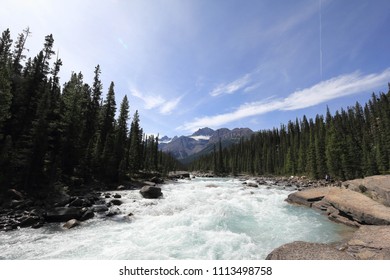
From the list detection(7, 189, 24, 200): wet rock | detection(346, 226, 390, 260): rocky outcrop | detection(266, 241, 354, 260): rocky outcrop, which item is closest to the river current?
detection(346, 226, 390, 260): rocky outcrop

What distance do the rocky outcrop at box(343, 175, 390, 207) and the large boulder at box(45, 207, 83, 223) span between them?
2665 centimetres

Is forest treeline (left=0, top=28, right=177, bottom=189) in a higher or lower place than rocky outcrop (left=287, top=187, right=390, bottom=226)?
higher

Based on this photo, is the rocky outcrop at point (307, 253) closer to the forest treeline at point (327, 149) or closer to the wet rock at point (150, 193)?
the wet rock at point (150, 193)

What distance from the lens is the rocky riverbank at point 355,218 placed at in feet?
30.4

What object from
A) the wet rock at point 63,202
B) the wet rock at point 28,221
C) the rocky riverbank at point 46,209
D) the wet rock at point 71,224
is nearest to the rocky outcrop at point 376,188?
the rocky riverbank at point 46,209

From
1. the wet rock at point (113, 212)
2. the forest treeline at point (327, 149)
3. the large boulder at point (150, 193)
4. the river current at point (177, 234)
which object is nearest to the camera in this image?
the river current at point (177, 234)

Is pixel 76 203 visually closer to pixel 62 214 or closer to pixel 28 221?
pixel 62 214

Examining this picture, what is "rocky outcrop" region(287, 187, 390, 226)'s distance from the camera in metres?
15.9

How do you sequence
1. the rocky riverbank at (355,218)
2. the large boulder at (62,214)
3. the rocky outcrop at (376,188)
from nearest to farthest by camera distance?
the rocky riverbank at (355,218) → the large boulder at (62,214) → the rocky outcrop at (376,188)

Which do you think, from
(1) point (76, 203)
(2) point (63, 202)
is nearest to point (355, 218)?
(1) point (76, 203)

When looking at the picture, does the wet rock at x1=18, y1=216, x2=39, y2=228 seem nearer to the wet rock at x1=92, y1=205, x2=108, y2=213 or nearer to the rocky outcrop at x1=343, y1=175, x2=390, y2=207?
the wet rock at x1=92, y1=205, x2=108, y2=213
